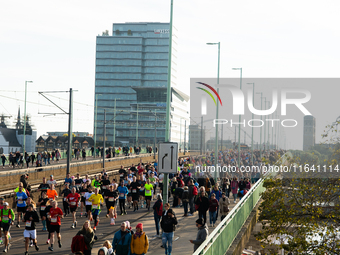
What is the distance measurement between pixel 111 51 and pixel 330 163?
14592cm

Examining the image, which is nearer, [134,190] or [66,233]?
[66,233]

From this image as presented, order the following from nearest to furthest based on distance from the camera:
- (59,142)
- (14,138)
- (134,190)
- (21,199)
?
1. (21,199)
2. (134,190)
3. (14,138)
4. (59,142)

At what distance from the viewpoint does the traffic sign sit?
43.9 feet

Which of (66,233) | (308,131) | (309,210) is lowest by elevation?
(66,233)

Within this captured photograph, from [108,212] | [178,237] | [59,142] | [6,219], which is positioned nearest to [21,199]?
[6,219]

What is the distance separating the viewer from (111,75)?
519ft

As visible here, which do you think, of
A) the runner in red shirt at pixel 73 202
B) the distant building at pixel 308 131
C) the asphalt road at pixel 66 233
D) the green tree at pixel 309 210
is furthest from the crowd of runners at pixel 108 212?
the distant building at pixel 308 131

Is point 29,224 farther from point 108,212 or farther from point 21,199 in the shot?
point 108,212

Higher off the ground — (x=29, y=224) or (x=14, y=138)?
(x=14, y=138)

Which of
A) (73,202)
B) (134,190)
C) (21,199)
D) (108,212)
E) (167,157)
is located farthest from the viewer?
(134,190)

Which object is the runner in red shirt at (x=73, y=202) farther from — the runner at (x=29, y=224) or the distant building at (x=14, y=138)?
the distant building at (x=14, y=138)

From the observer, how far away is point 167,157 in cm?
1345

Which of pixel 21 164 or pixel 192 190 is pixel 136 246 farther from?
pixel 21 164

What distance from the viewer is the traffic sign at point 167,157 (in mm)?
13375
